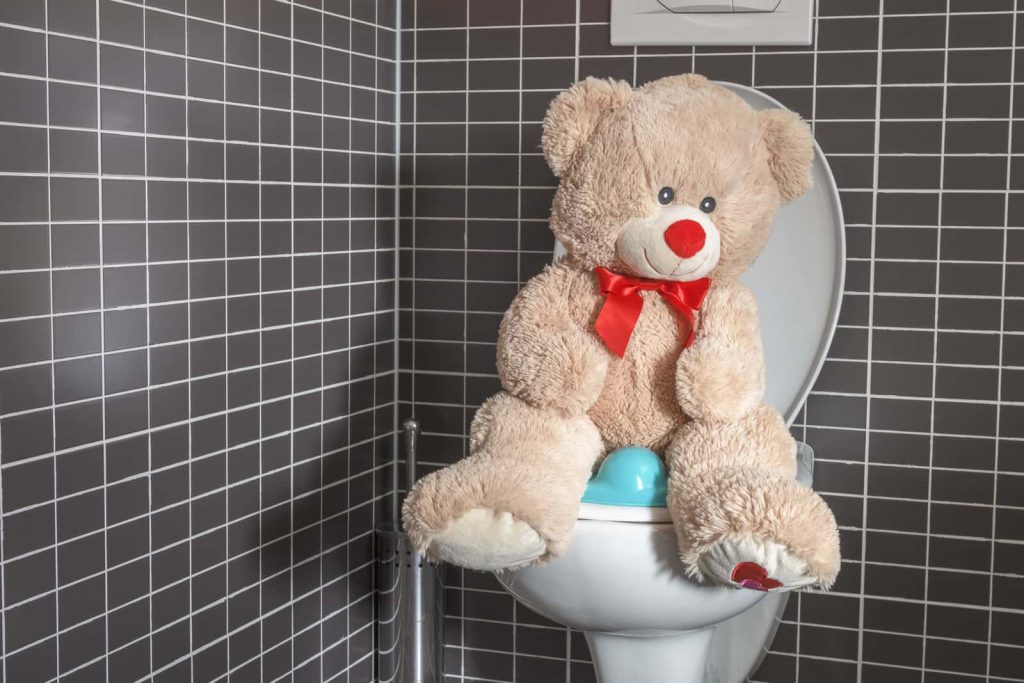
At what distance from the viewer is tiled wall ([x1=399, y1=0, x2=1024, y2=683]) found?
1756mm

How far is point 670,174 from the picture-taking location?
1.44m

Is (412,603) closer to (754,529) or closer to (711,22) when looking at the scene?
(754,529)

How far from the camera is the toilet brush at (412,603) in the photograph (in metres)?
1.92

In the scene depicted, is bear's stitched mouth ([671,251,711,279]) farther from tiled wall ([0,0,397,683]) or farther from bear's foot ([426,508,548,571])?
tiled wall ([0,0,397,683])

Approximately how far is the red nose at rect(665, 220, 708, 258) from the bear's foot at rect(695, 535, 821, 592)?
1.12 feet

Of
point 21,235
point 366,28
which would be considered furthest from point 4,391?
point 366,28

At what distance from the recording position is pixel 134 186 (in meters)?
1.43

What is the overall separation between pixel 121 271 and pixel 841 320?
102cm

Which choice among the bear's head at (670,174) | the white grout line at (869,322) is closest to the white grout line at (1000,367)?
the white grout line at (869,322)

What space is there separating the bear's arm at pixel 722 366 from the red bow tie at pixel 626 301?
0.07 ft

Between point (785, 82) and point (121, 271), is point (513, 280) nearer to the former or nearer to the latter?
point (785, 82)

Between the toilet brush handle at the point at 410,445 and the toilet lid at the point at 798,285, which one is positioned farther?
the toilet brush handle at the point at 410,445

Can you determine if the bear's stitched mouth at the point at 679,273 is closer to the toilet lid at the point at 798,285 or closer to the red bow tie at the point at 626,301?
the red bow tie at the point at 626,301

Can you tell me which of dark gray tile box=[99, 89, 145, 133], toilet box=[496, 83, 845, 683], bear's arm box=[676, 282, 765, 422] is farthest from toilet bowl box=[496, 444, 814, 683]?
dark gray tile box=[99, 89, 145, 133]
